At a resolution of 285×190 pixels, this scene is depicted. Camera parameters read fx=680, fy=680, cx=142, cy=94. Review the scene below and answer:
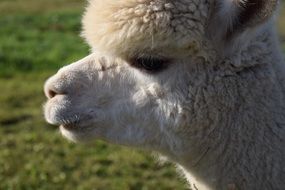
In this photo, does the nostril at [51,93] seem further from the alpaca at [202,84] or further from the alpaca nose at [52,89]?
the alpaca at [202,84]

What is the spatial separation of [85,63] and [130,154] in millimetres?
4351

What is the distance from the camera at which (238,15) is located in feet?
10.5

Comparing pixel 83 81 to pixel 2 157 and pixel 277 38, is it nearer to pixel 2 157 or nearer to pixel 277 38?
pixel 277 38

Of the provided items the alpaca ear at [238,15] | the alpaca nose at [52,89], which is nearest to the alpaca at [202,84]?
the alpaca ear at [238,15]

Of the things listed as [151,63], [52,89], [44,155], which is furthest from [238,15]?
[44,155]

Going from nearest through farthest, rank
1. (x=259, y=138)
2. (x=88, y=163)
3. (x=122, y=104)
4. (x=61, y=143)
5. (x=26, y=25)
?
(x=259, y=138) < (x=122, y=104) < (x=88, y=163) < (x=61, y=143) < (x=26, y=25)

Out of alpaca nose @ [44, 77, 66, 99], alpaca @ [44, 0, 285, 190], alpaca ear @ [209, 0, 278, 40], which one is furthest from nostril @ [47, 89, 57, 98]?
alpaca ear @ [209, 0, 278, 40]

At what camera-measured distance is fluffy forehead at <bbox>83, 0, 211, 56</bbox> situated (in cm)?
328

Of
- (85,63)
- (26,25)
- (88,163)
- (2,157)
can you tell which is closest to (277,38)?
(85,63)

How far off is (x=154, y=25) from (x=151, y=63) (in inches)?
8.5

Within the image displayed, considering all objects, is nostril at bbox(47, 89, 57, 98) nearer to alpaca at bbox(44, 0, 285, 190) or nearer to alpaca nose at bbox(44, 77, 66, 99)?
alpaca nose at bbox(44, 77, 66, 99)

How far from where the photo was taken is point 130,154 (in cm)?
790

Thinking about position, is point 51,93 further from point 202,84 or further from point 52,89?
point 202,84

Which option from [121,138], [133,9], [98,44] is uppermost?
[133,9]
